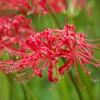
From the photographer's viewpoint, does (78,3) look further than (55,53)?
Yes

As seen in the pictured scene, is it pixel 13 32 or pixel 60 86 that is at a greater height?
pixel 13 32

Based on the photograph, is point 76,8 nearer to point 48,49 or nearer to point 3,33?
point 3,33

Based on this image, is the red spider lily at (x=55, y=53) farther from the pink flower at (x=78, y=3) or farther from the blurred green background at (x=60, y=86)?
the pink flower at (x=78, y=3)

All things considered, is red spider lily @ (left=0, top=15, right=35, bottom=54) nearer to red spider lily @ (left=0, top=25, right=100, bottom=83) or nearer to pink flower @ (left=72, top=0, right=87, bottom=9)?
red spider lily @ (left=0, top=25, right=100, bottom=83)

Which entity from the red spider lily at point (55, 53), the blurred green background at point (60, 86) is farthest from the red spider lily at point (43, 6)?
the red spider lily at point (55, 53)

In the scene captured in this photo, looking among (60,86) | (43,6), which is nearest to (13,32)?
(43,6)

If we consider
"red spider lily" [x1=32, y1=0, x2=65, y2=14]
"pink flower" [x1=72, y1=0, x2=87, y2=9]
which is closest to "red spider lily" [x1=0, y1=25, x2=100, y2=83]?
"red spider lily" [x1=32, y1=0, x2=65, y2=14]

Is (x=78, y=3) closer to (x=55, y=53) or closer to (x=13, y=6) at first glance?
(x=13, y=6)
